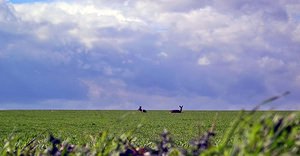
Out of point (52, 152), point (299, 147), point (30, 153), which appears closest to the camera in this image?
point (299, 147)

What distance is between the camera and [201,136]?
9.32ft

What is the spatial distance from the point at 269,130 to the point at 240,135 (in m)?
0.18

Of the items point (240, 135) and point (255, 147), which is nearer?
point (255, 147)

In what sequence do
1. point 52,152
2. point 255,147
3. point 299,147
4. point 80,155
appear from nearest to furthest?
1. point 255,147
2. point 299,147
3. point 80,155
4. point 52,152

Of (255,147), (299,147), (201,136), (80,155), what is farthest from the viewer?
(80,155)

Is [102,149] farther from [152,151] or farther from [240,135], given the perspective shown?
[240,135]

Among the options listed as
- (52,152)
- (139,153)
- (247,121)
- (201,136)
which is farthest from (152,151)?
(247,121)

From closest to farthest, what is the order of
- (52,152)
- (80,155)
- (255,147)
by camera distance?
(255,147), (80,155), (52,152)

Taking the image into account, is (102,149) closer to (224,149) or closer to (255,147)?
(224,149)

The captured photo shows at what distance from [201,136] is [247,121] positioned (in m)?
0.44

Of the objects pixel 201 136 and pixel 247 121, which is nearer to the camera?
pixel 247 121

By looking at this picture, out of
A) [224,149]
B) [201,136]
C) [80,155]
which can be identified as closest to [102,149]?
[80,155]

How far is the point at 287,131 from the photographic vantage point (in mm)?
2451

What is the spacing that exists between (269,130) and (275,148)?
67mm
